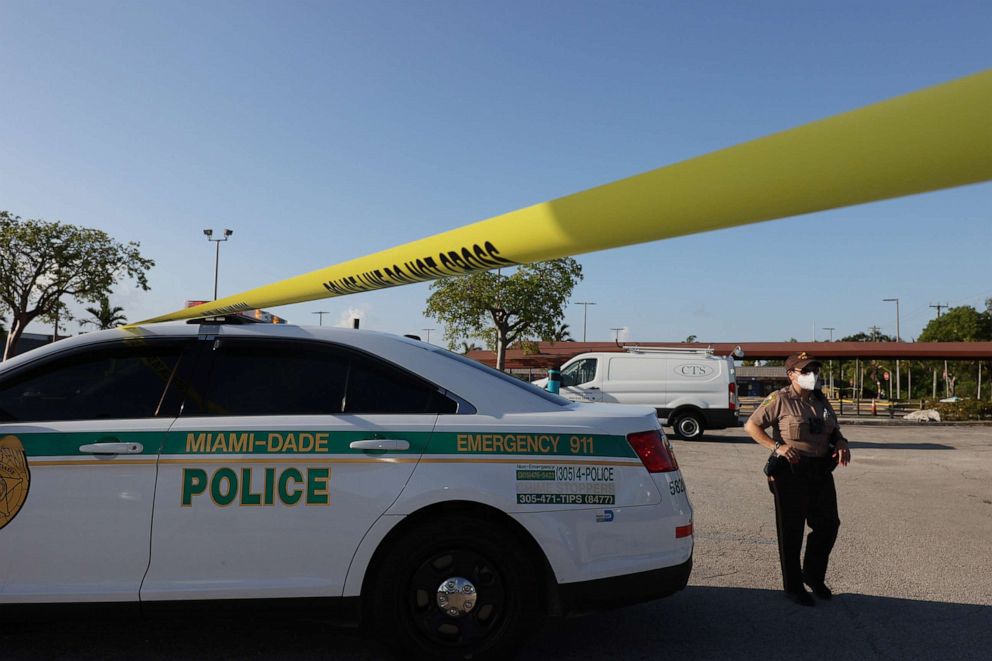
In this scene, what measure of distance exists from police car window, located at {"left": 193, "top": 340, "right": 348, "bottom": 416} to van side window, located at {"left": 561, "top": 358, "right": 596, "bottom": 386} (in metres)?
14.7

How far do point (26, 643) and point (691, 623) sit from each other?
3.47m

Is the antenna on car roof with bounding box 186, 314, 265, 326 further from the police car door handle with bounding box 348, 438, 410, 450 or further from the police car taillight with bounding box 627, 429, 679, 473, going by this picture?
the police car taillight with bounding box 627, 429, 679, 473

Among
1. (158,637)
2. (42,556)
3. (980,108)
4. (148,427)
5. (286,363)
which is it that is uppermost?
(980,108)

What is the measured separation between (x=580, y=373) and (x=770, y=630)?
14215 millimetres

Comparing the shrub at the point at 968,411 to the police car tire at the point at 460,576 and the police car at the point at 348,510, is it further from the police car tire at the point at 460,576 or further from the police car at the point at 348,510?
the police car tire at the point at 460,576

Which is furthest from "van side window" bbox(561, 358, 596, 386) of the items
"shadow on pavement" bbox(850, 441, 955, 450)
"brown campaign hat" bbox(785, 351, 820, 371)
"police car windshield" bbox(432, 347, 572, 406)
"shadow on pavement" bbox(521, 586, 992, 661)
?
"police car windshield" bbox(432, 347, 572, 406)

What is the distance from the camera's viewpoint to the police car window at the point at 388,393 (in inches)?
137

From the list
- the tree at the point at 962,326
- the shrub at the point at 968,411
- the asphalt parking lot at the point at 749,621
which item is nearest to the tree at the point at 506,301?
the shrub at the point at 968,411

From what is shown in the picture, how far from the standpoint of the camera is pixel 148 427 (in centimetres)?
336

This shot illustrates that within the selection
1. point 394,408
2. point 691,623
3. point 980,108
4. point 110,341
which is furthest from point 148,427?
point 980,108

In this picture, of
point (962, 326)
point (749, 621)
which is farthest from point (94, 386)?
point (962, 326)

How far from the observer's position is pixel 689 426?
56.7ft

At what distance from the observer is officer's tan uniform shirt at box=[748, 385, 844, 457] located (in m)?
4.70

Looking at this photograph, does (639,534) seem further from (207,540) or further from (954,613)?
(954,613)
